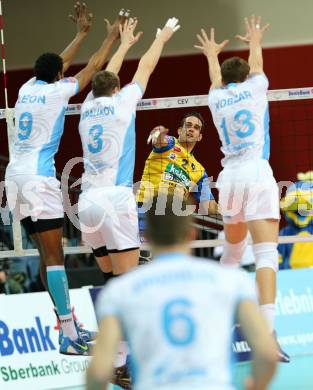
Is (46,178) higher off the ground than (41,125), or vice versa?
(41,125)

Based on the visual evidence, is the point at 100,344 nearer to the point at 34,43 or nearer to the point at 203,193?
the point at 203,193

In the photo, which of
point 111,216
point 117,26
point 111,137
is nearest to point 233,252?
point 111,216

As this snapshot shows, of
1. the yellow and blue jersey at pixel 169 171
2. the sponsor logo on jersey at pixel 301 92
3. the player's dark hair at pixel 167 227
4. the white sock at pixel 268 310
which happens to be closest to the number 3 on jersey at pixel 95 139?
the yellow and blue jersey at pixel 169 171

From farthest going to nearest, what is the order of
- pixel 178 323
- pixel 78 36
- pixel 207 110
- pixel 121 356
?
pixel 207 110, pixel 78 36, pixel 121 356, pixel 178 323

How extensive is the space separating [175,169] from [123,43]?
60.4 inches

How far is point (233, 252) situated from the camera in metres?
8.40

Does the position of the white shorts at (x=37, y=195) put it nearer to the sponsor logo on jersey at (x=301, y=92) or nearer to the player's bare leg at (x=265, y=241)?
the player's bare leg at (x=265, y=241)

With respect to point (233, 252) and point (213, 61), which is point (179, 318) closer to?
point (233, 252)

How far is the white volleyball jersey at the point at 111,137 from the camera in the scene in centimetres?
813

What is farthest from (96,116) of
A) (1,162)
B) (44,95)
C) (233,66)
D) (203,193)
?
(1,162)

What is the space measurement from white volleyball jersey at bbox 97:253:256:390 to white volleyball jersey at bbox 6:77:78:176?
4.59 m

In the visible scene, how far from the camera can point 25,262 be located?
44.3 ft

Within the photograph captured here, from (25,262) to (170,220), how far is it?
9670 millimetres

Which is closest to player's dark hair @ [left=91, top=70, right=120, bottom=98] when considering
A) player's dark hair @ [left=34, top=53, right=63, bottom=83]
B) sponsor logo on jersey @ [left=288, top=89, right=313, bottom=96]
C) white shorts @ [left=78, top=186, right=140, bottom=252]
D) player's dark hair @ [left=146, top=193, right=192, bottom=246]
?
player's dark hair @ [left=34, top=53, right=63, bottom=83]
